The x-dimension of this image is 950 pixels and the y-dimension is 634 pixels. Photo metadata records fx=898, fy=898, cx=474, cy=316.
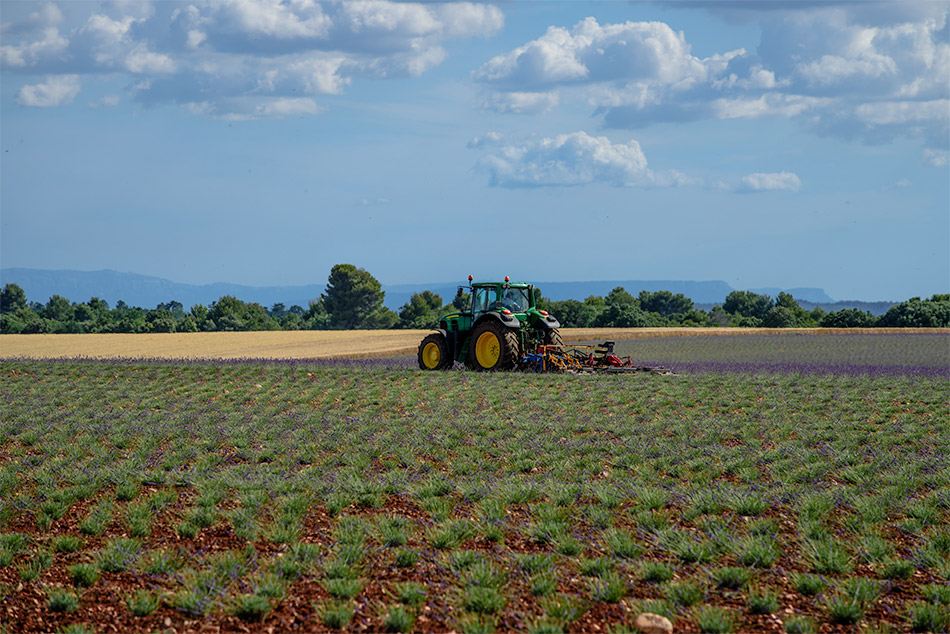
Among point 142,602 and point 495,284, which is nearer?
point 142,602

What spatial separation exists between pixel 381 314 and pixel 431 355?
212 feet

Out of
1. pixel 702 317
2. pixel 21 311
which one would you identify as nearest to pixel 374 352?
pixel 702 317

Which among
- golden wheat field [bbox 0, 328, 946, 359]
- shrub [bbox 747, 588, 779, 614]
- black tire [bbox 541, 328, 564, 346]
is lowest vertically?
shrub [bbox 747, 588, 779, 614]

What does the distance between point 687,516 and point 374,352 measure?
3150 cm

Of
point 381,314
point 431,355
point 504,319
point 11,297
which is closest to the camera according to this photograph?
point 504,319

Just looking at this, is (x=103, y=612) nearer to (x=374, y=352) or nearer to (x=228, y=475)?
(x=228, y=475)

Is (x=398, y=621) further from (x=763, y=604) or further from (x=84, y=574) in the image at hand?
(x=84, y=574)

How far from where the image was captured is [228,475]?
993cm

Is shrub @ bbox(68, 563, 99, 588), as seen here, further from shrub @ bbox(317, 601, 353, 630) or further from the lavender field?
shrub @ bbox(317, 601, 353, 630)

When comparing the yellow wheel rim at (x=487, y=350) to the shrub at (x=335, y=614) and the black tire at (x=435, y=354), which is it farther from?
the shrub at (x=335, y=614)

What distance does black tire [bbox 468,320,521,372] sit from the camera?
2177 cm

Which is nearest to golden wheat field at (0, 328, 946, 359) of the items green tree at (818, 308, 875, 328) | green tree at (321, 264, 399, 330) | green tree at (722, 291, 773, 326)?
green tree at (818, 308, 875, 328)

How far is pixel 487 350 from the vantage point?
74.0 feet

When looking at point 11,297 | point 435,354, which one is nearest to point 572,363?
point 435,354
